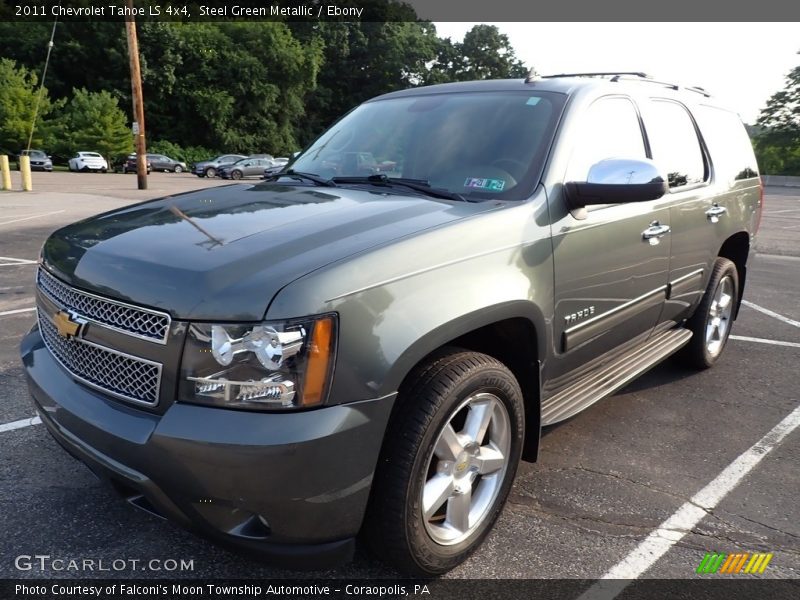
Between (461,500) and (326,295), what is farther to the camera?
(461,500)

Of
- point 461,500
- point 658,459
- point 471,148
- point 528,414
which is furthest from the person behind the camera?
point 658,459

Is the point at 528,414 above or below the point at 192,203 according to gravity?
below

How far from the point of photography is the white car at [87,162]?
41.1 meters

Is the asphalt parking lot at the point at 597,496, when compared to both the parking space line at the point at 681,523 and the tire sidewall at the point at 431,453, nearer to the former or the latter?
the parking space line at the point at 681,523

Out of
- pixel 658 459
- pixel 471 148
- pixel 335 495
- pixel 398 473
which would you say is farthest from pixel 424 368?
pixel 658 459

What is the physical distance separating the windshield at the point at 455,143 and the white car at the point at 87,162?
42.3 meters

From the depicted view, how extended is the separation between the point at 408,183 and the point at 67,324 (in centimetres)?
158

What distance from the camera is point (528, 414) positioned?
9.53ft

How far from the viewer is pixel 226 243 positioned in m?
2.34

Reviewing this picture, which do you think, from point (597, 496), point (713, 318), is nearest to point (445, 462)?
point (597, 496)

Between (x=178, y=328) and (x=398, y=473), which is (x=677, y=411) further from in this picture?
(x=178, y=328)

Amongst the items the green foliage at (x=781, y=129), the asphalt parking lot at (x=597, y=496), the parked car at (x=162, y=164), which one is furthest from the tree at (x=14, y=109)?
the green foliage at (x=781, y=129)

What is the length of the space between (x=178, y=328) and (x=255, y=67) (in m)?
56.4

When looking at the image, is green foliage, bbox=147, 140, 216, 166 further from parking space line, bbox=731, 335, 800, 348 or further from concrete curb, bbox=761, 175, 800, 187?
parking space line, bbox=731, 335, 800, 348
